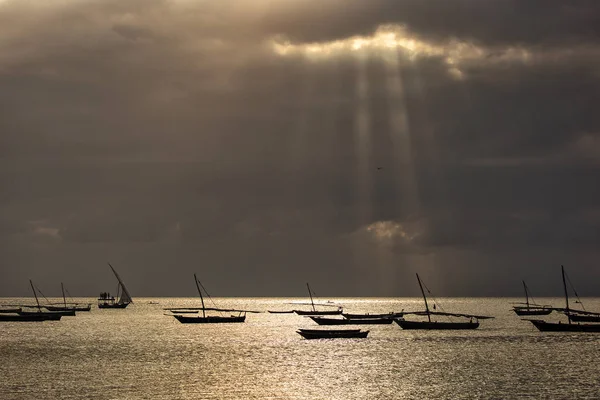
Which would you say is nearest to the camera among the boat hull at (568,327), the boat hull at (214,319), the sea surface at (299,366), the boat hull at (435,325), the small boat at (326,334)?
the sea surface at (299,366)

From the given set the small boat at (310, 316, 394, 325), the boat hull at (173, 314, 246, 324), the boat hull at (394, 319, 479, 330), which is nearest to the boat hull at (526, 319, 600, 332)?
the boat hull at (394, 319, 479, 330)

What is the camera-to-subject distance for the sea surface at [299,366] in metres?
77.5

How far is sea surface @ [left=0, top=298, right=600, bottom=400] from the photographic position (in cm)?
7750

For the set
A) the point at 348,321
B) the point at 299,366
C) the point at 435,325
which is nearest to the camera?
the point at 299,366


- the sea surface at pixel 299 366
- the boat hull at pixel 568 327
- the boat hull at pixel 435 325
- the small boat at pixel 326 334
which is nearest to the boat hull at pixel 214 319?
the sea surface at pixel 299 366

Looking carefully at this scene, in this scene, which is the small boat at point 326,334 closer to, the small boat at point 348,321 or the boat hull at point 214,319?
the small boat at point 348,321

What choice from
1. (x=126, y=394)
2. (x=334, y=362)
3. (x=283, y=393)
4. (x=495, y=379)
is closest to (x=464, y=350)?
(x=334, y=362)

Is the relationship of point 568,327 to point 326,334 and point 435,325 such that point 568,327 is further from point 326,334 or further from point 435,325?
point 326,334

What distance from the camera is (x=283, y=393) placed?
7631 centimetres

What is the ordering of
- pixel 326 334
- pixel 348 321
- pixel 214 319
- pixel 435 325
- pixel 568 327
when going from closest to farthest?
pixel 326 334, pixel 568 327, pixel 435 325, pixel 348 321, pixel 214 319

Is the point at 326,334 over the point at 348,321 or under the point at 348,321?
under

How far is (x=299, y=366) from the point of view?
101 metres

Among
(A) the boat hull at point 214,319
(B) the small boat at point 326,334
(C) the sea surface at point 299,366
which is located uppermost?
(A) the boat hull at point 214,319

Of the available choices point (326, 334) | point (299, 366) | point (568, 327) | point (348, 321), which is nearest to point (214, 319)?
point (348, 321)
